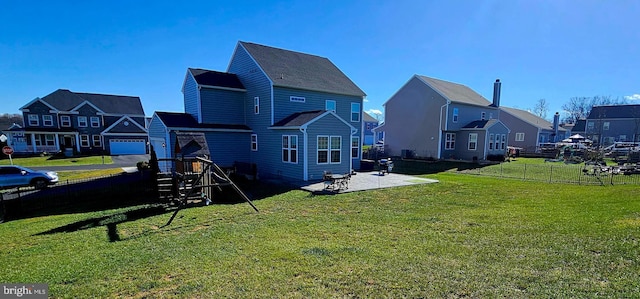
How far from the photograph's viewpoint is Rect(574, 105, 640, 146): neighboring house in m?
43.6

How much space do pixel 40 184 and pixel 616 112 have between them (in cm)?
7255

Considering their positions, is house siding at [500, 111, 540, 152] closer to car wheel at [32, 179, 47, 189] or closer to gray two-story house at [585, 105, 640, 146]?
gray two-story house at [585, 105, 640, 146]

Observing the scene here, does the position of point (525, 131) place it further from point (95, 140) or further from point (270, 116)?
point (95, 140)

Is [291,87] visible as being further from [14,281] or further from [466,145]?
[466,145]

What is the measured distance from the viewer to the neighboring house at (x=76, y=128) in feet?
114

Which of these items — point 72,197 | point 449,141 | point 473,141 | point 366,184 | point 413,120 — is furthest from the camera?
point 413,120

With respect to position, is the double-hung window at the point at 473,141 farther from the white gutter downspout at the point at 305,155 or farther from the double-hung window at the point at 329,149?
the white gutter downspout at the point at 305,155

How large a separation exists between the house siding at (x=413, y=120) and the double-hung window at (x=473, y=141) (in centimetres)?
374

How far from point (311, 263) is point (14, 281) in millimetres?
5475

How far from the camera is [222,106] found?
19.7 meters

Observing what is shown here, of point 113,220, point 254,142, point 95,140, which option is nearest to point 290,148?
point 254,142

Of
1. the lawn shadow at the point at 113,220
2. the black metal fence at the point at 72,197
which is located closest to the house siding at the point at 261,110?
the black metal fence at the point at 72,197

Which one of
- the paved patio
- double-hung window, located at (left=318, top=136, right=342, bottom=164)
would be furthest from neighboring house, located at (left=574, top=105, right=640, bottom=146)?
double-hung window, located at (left=318, top=136, right=342, bottom=164)

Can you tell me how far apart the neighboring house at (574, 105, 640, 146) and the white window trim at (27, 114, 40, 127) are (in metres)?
79.2
